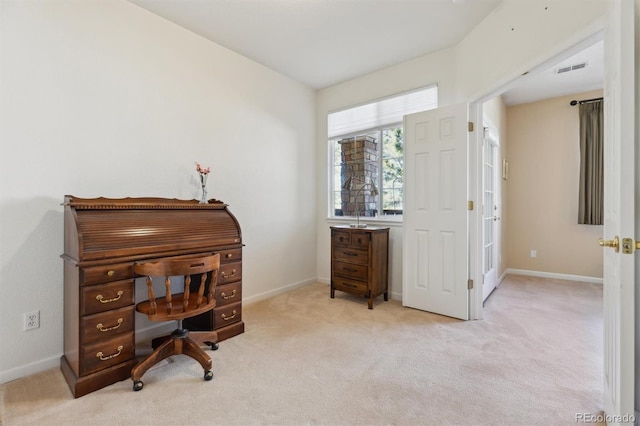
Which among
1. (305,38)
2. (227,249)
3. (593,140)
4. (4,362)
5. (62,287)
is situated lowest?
(4,362)

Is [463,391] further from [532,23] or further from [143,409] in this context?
[532,23]

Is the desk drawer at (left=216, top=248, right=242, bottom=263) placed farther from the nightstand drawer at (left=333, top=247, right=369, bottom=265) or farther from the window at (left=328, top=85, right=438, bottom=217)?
the window at (left=328, top=85, right=438, bottom=217)

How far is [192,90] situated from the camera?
2.86 meters

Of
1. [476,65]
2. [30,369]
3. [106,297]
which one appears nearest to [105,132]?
[106,297]

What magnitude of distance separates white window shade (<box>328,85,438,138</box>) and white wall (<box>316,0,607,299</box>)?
0.08m

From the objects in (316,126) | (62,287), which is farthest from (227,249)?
(316,126)

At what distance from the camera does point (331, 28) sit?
2779 millimetres

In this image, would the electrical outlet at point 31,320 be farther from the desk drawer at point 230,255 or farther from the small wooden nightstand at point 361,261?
the small wooden nightstand at point 361,261

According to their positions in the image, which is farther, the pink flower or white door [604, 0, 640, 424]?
the pink flower

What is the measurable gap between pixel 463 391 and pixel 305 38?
3.17 metres

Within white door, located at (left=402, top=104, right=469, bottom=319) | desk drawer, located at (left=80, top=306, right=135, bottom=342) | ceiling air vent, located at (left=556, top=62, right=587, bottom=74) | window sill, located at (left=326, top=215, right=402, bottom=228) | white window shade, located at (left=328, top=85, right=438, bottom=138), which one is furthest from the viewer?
window sill, located at (left=326, top=215, right=402, bottom=228)

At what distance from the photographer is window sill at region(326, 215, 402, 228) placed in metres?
3.60

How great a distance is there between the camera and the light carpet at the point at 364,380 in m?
1.60

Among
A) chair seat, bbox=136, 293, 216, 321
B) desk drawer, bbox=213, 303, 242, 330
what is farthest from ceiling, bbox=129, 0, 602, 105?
desk drawer, bbox=213, 303, 242, 330
